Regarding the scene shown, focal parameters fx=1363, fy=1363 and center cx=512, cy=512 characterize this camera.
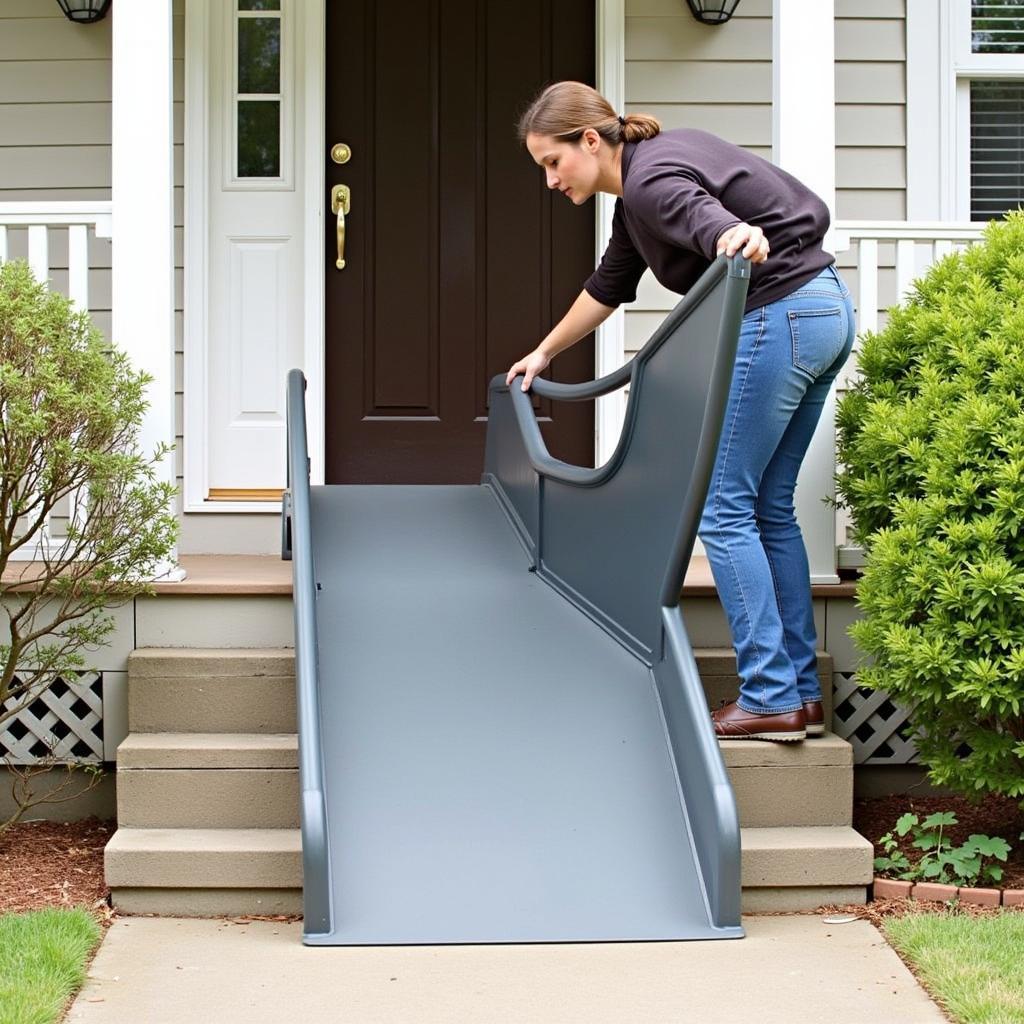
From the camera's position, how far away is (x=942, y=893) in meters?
3.40

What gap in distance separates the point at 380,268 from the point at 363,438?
0.73m

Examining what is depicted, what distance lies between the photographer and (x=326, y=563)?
4.41m

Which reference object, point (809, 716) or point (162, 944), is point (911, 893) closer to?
point (809, 716)

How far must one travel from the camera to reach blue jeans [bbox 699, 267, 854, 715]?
339 centimetres

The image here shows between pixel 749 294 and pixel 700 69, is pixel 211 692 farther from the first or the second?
pixel 700 69

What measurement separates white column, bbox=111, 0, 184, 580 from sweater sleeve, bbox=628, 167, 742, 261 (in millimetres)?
1638

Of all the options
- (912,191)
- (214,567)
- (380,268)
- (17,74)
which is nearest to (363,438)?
(380,268)

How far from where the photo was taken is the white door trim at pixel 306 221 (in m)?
5.59

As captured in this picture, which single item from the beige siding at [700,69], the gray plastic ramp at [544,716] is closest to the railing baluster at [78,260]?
the gray plastic ramp at [544,716]

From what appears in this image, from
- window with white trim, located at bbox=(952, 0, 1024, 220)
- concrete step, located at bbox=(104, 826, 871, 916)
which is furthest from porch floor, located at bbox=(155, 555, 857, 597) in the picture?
window with white trim, located at bbox=(952, 0, 1024, 220)

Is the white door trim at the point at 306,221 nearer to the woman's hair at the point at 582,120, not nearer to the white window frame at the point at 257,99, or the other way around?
the white window frame at the point at 257,99

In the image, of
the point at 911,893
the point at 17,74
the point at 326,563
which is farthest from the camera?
the point at 17,74

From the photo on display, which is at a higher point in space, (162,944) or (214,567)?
(214,567)

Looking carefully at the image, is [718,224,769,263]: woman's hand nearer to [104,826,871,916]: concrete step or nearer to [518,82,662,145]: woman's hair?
[518,82,662,145]: woman's hair
